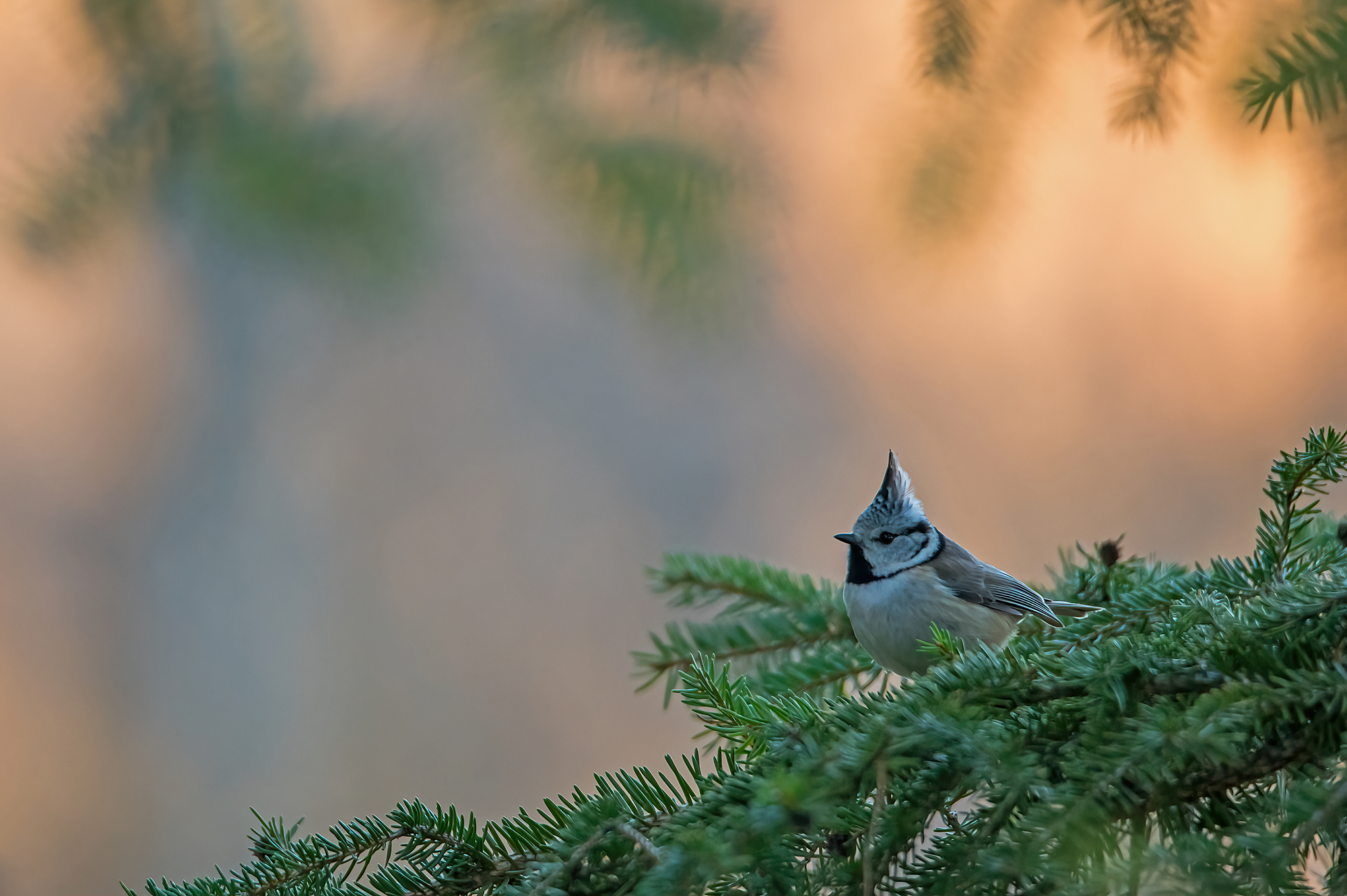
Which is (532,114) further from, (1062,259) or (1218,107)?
(1062,259)

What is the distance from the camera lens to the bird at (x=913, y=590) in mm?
1511

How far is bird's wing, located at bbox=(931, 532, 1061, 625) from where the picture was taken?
70.0 inches

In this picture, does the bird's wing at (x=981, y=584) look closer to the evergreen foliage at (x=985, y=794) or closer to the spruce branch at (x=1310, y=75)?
the evergreen foliage at (x=985, y=794)

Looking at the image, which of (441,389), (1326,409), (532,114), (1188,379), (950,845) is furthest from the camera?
(441,389)

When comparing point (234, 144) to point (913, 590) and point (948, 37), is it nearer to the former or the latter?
point (948, 37)

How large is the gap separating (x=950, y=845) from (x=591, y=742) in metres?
3.44

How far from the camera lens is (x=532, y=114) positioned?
0.96 m

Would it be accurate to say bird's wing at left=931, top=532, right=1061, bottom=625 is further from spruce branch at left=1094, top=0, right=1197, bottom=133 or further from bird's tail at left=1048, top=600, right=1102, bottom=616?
spruce branch at left=1094, top=0, right=1197, bottom=133

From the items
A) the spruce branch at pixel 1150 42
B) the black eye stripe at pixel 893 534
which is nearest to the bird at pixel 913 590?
the black eye stripe at pixel 893 534

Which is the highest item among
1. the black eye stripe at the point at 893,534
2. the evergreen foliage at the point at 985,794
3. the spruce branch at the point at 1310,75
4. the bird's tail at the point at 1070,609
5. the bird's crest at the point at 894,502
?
the bird's crest at the point at 894,502

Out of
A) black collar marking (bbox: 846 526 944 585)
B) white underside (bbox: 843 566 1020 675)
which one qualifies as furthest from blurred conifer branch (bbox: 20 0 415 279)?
black collar marking (bbox: 846 526 944 585)

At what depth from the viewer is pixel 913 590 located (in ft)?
5.57

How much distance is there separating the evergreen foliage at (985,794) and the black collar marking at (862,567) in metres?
0.69

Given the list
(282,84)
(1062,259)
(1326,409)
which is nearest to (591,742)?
(1062,259)
